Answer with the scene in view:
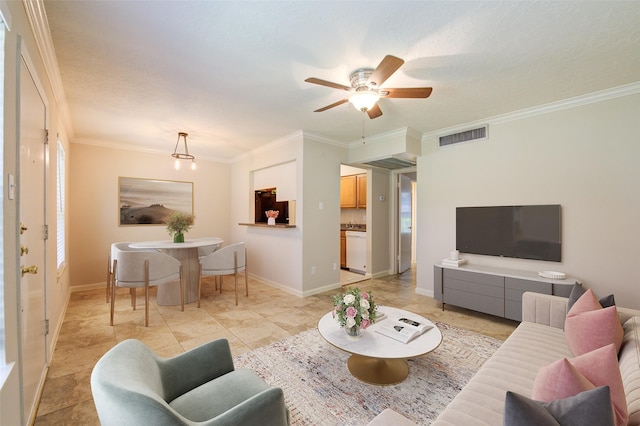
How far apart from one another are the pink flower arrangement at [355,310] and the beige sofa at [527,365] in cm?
74

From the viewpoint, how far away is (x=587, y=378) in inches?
40.6

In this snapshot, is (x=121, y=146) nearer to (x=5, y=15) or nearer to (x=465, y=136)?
(x=5, y=15)

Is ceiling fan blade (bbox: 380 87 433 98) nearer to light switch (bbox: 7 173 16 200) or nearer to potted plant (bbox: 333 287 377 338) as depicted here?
potted plant (bbox: 333 287 377 338)

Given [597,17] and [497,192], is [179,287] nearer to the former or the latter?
[497,192]

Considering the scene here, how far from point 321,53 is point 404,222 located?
15.0 ft

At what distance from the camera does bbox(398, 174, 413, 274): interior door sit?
5.92 m

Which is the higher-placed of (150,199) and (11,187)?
(150,199)

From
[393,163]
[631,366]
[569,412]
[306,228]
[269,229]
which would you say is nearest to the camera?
[569,412]

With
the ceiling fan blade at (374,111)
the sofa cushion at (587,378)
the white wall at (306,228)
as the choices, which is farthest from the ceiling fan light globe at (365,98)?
the sofa cushion at (587,378)

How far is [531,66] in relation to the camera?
2.38 m

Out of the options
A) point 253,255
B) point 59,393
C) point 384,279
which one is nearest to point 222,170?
point 253,255

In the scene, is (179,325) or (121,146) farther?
(121,146)

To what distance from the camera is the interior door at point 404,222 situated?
592cm

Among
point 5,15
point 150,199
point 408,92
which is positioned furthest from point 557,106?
point 150,199
